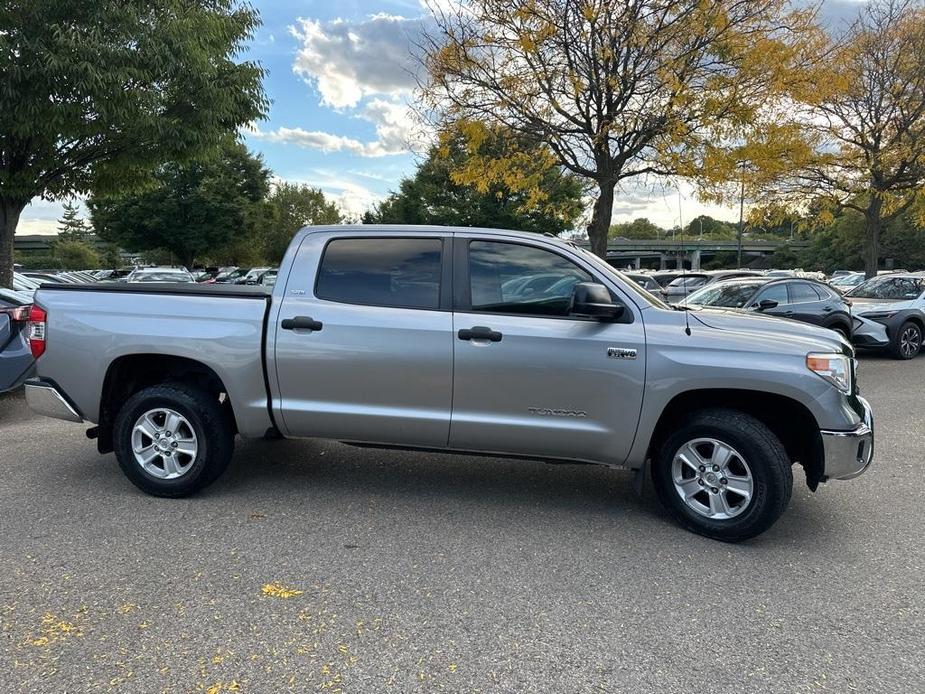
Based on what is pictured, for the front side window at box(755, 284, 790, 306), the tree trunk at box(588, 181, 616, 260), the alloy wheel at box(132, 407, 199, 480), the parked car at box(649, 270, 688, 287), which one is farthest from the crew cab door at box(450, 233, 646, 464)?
the parked car at box(649, 270, 688, 287)

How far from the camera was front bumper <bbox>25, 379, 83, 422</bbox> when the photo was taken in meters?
4.44

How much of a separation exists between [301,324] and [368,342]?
0.46 meters

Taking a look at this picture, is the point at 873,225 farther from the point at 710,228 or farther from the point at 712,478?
the point at 710,228

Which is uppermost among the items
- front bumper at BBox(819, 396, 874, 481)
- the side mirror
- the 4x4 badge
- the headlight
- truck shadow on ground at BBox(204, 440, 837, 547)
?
the side mirror

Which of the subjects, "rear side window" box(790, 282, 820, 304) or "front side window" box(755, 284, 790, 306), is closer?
"front side window" box(755, 284, 790, 306)

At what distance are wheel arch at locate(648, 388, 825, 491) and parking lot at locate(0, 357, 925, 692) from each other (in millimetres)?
470

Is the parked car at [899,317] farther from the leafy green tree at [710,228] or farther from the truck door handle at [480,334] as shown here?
the leafy green tree at [710,228]

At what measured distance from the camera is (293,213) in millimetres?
60062

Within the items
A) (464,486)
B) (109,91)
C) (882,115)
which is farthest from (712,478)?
(882,115)

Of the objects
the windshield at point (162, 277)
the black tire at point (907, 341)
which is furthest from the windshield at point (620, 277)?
the windshield at point (162, 277)

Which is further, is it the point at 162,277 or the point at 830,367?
the point at 162,277

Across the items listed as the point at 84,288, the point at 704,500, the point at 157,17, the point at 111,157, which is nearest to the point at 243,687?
the point at 704,500

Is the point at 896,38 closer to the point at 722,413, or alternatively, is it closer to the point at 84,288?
the point at 722,413

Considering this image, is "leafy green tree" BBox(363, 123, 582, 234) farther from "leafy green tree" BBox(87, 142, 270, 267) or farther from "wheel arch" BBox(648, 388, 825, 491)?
"leafy green tree" BBox(87, 142, 270, 267)
